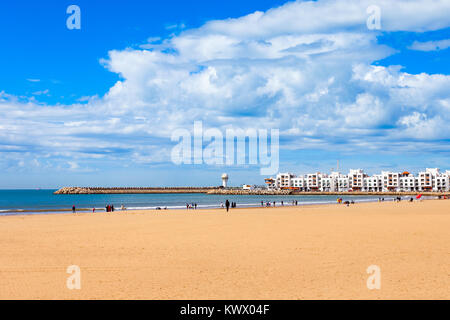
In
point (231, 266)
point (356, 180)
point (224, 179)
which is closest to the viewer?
point (231, 266)

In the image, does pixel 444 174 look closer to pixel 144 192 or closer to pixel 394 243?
pixel 144 192

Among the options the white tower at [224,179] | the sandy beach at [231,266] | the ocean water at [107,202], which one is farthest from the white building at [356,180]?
the sandy beach at [231,266]

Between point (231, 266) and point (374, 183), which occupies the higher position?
point (374, 183)

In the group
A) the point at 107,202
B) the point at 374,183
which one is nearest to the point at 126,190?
the point at 107,202

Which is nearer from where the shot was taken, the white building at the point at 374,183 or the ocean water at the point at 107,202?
the ocean water at the point at 107,202

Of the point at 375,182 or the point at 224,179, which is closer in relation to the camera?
the point at 375,182

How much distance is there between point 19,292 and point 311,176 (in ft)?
635

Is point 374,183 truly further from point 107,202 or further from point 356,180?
point 107,202

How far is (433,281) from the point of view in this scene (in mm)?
9188

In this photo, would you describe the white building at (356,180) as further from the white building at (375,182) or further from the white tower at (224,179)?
the white tower at (224,179)

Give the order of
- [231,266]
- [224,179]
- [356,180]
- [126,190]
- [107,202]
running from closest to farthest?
[231,266] → [107,202] → [126,190] → [356,180] → [224,179]
